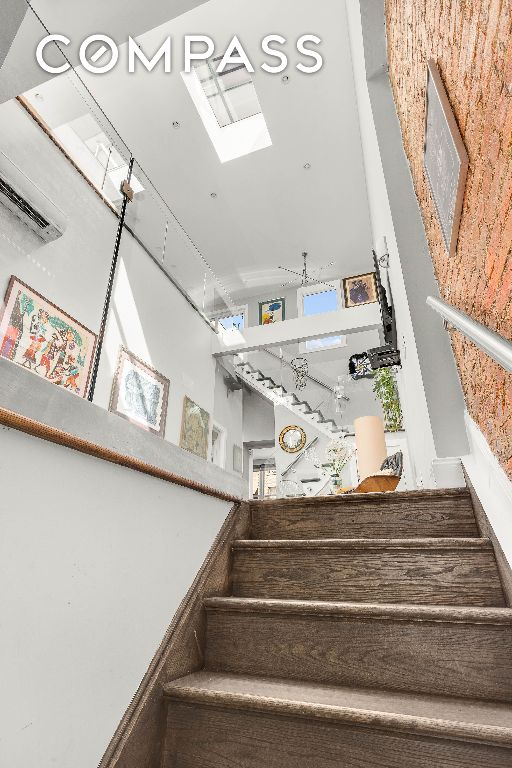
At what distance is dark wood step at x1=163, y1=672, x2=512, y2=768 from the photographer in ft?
3.01

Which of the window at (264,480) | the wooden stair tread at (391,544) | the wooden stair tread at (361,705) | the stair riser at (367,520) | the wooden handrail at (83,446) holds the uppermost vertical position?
the window at (264,480)

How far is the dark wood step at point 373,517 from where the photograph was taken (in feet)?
5.83

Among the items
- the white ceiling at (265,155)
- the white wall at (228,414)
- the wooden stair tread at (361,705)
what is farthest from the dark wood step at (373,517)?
the white ceiling at (265,155)

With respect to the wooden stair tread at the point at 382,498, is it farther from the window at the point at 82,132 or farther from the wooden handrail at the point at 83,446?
the window at the point at 82,132

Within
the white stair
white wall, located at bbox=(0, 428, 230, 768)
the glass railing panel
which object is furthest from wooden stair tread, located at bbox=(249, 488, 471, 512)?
the white stair

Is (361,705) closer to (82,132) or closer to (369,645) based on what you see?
(369,645)

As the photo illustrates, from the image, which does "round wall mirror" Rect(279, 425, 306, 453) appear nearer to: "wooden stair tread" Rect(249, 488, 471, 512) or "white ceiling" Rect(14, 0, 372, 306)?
"white ceiling" Rect(14, 0, 372, 306)

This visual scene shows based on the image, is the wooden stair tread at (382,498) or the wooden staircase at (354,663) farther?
the wooden stair tread at (382,498)

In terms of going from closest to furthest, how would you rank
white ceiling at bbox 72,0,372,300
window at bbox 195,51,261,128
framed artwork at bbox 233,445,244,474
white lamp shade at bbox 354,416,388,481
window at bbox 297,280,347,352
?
white lamp shade at bbox 354,416,388,481, white ceiling at bbox 72,0,372,300, window at bbox 195,51,261,128, framed artwork at bbox 233,445,244,474, window at bbox 297,280,347,352

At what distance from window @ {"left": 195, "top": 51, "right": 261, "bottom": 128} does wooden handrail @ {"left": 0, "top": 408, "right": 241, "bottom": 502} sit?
752 cm

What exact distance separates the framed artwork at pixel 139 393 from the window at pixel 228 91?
517 centimetres

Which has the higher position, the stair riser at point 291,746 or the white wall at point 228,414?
the white wall at point 228,414

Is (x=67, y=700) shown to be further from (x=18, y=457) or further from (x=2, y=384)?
(x=2, y=384)

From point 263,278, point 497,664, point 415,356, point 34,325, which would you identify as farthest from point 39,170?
point 263,278
